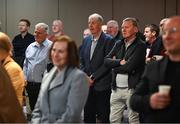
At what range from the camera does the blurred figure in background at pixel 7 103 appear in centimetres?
323

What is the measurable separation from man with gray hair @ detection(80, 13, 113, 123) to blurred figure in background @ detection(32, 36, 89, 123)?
2257 mm

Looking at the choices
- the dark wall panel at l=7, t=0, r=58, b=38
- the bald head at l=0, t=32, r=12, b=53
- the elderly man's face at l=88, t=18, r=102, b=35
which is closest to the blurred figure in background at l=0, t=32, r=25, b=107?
the bald head at l=0, t=32, r=12, b=53

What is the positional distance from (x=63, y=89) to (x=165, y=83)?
28.6 inches

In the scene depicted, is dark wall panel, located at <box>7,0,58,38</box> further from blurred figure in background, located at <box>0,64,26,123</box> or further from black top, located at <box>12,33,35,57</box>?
blurred figure in background, located at <box>0,64,26,123</box>

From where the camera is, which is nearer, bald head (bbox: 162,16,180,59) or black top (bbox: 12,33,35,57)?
bald head (bbox: 162,16,180,59)

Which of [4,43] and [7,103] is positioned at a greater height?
[4,43]

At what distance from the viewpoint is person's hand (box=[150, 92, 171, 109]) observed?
7.91 ft

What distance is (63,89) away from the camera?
2.91m

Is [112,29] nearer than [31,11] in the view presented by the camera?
Yes

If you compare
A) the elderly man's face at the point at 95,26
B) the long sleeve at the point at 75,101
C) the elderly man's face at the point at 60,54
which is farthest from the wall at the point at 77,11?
the long sleeve at the point at 75,101

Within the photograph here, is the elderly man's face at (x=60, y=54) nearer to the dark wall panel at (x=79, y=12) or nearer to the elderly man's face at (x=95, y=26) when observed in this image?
the elderly man's face at (x=95, y=26)

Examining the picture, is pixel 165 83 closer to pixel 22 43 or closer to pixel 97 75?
pixel 97 75

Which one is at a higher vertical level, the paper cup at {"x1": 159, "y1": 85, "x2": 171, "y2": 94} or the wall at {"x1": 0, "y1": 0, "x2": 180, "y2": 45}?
the wall at {"x1": 0, "y1": 0, "x2": 180, "y2": 45}

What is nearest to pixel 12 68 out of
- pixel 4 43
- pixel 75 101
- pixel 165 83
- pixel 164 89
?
A: pixel 4 43
